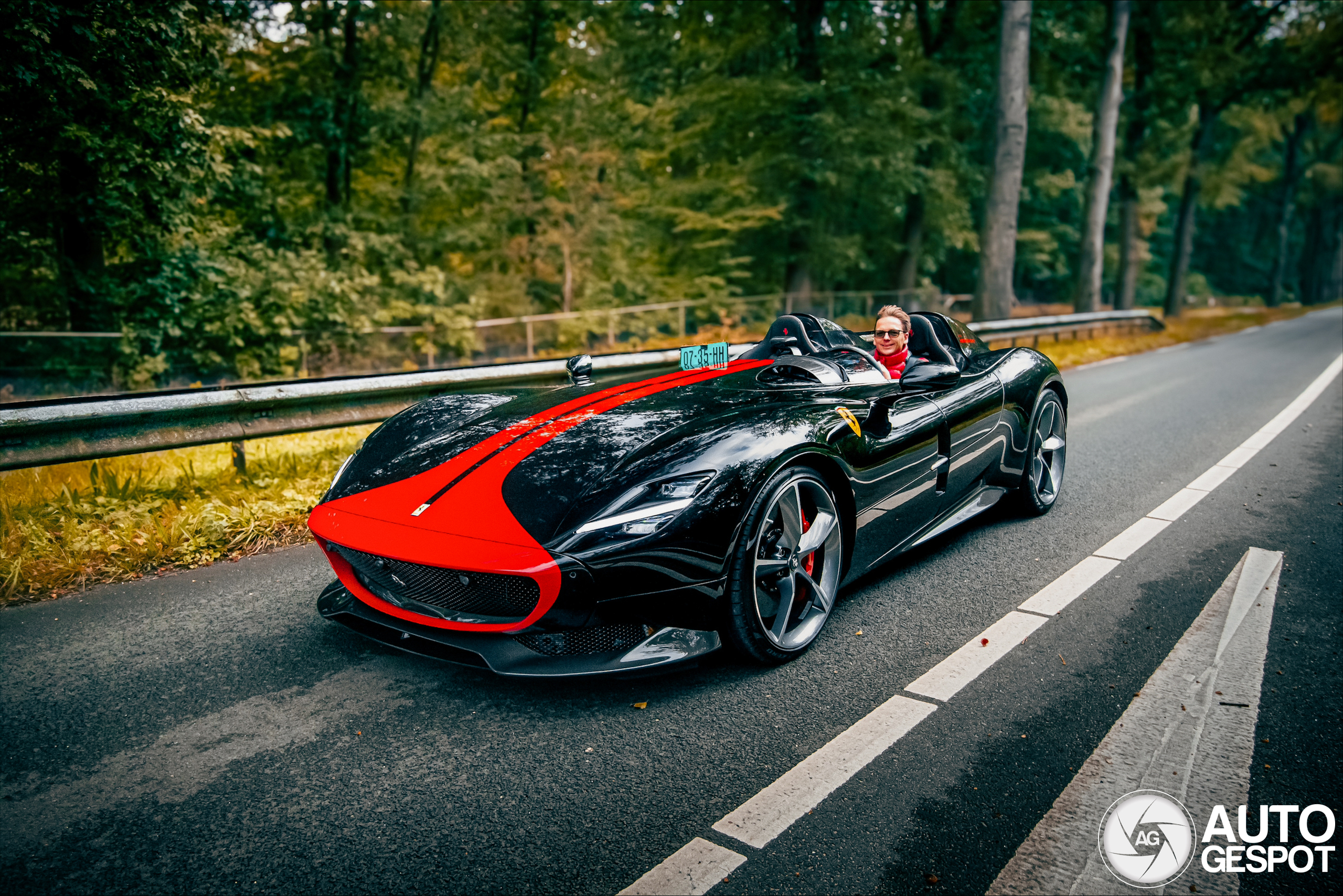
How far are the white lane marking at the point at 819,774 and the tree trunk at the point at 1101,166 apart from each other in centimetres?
1796

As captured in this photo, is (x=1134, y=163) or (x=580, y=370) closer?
(x=580, y=370)

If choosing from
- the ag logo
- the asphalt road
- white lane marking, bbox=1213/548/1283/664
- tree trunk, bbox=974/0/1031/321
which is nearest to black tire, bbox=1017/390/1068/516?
the asphalt road

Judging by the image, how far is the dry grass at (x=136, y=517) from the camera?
12.6 feet

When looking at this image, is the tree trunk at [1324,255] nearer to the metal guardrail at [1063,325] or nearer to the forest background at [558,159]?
the forest background at [558,159]

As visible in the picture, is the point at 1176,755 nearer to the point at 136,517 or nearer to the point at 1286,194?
the point at 136,517

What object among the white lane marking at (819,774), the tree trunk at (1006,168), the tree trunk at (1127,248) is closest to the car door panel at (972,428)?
the white lane marking at (819,774)

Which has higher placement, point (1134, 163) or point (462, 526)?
point (1134, 163)

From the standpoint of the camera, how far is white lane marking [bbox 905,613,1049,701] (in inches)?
109

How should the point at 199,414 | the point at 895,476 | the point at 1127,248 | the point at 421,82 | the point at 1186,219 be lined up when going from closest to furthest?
the point at 895,476
the point at 199,414
the point at 421,82
the point at 1127,248
the point at 1186,219

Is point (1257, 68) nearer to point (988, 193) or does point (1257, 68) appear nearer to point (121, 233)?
point (988, 193)

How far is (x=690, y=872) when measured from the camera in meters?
1.91

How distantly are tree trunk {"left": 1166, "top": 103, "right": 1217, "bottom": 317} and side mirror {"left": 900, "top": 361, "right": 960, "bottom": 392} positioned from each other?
27.4 meters

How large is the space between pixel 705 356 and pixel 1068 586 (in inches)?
79.2

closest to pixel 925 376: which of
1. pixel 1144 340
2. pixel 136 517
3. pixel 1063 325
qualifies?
pixel 136 517
